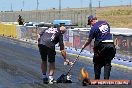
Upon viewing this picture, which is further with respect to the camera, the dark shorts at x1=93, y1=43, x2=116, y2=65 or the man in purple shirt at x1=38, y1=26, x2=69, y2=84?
the man in purple shirt at x1=38, y1=26, x2=69, y2=84

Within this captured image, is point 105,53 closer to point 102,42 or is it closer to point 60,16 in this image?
point 102,42

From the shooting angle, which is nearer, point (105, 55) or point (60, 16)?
point (105, 55)

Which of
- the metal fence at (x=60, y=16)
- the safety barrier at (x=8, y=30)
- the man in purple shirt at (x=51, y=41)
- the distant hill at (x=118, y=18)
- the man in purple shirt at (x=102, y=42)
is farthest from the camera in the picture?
the distant hill at (x=118, y=18)

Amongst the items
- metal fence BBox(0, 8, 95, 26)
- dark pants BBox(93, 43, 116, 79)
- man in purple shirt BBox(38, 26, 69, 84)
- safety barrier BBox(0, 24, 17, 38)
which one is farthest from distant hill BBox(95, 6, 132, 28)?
dark pants BBox(93, 43, 116, 79)

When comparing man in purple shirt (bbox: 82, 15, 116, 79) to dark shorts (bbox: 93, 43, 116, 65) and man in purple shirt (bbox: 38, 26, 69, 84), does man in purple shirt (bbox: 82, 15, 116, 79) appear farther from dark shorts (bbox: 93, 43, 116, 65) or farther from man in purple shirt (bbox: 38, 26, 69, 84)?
man in purple shirt (bbox: 38, 26, 69, 84)

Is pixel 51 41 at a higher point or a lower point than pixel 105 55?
higher

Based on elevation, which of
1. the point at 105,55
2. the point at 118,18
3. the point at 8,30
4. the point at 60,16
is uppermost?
the point at 105,55

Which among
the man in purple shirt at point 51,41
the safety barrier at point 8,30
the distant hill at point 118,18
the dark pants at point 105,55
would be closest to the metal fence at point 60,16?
the safety barrier at point 8,30

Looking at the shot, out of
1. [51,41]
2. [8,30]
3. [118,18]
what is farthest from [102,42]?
[118,18]

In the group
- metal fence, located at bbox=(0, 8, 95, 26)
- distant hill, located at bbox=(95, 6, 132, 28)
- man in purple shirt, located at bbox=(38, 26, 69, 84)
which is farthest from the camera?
distant hill, located at bbox=(95, 6, 132, 28)

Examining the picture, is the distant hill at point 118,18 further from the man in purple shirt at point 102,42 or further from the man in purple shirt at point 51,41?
the man in purple shirt at point 102,42

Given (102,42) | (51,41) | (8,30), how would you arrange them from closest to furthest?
(102,42), (51,41), (8,30)

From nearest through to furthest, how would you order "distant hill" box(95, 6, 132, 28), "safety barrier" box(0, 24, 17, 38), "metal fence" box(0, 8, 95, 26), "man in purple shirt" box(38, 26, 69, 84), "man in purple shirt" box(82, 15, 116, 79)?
"man in purple shirt" box(82, 15, 116, 79) → "man in purple shirt" box(38, 26, 69, 84) → "safety barrier" box(0, 24, 17, 38) → "metal fence" box(0, 8, 95, 26) → "distant hill" box(95, 6, 132, 28)

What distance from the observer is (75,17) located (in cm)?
6206
